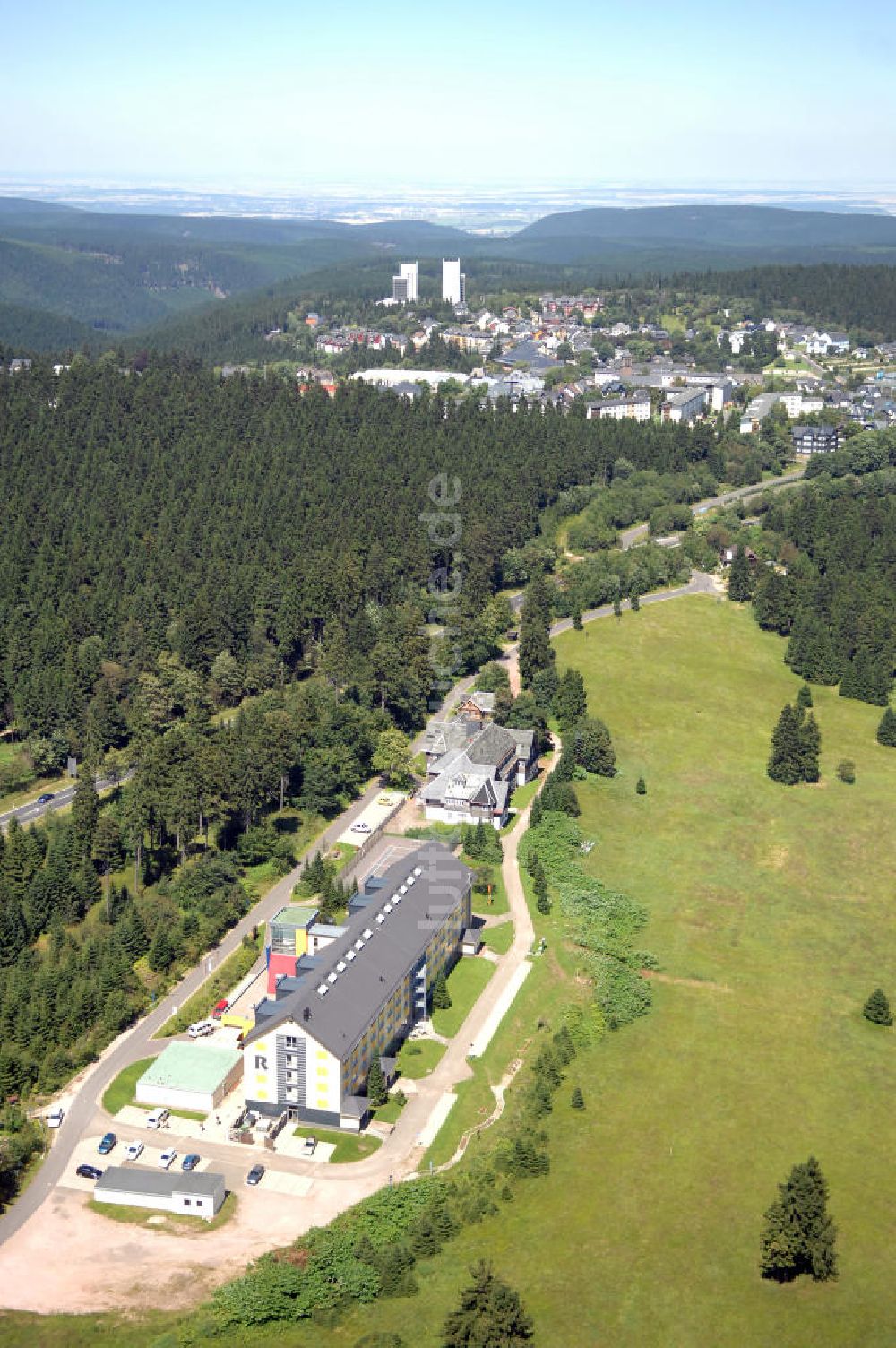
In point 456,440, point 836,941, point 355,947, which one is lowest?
point 836,941

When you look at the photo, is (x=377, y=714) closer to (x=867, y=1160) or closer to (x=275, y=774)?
(x=275, y=774)

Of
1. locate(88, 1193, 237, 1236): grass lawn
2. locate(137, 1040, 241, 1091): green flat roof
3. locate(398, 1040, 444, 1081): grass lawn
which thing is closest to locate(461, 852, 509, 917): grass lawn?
locate(398, 1040, 444, 1081): grass lawn

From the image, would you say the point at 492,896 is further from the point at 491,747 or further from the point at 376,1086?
the point at 376,1086

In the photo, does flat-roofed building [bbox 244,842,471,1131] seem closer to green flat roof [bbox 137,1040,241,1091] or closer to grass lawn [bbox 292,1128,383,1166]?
grass lawn [bbox 292,1128,383,1166]

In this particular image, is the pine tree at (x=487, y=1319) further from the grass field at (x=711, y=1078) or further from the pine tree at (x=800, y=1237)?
the pine tree at (x=800, y=1237)

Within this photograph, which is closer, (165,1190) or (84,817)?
(165,1190)

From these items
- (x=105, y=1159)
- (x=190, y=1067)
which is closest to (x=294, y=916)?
(x=190, y=1067)

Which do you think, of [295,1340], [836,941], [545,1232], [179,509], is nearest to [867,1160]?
[545,1232]
